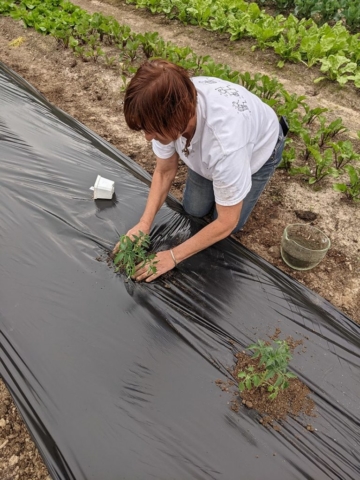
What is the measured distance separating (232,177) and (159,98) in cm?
46

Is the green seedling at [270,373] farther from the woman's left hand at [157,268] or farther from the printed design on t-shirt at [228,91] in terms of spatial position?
the printed design on t-shirt at [228,91]

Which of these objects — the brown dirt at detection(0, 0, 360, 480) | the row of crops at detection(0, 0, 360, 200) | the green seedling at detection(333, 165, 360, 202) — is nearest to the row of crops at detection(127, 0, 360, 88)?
the brown dirt at detection(0, 0, 360, 480)

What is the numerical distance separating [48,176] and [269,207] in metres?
1.58

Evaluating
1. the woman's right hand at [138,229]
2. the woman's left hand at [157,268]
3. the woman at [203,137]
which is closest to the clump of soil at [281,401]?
the woman's left hand at [157,268]

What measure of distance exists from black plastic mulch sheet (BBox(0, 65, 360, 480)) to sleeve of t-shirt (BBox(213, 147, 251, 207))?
48 centimetres

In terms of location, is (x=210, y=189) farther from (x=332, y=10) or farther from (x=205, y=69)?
(x=332, y=10)

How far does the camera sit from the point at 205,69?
11.7ft

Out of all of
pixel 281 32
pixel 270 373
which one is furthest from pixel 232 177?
pixel 281 32

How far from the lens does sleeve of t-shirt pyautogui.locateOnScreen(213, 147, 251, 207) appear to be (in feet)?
5.21

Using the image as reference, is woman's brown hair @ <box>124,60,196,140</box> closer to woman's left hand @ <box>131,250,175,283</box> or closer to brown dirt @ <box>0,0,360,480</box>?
woman's left hand @ <box>131,250,175,283</box>

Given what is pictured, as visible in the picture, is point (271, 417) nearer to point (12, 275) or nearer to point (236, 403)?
point (236, 403)

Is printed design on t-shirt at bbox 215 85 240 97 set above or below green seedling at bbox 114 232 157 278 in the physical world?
above

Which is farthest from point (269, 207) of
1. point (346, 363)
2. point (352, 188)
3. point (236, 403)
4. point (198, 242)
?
point (236, 403)

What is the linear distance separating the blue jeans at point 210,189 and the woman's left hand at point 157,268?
54cm
